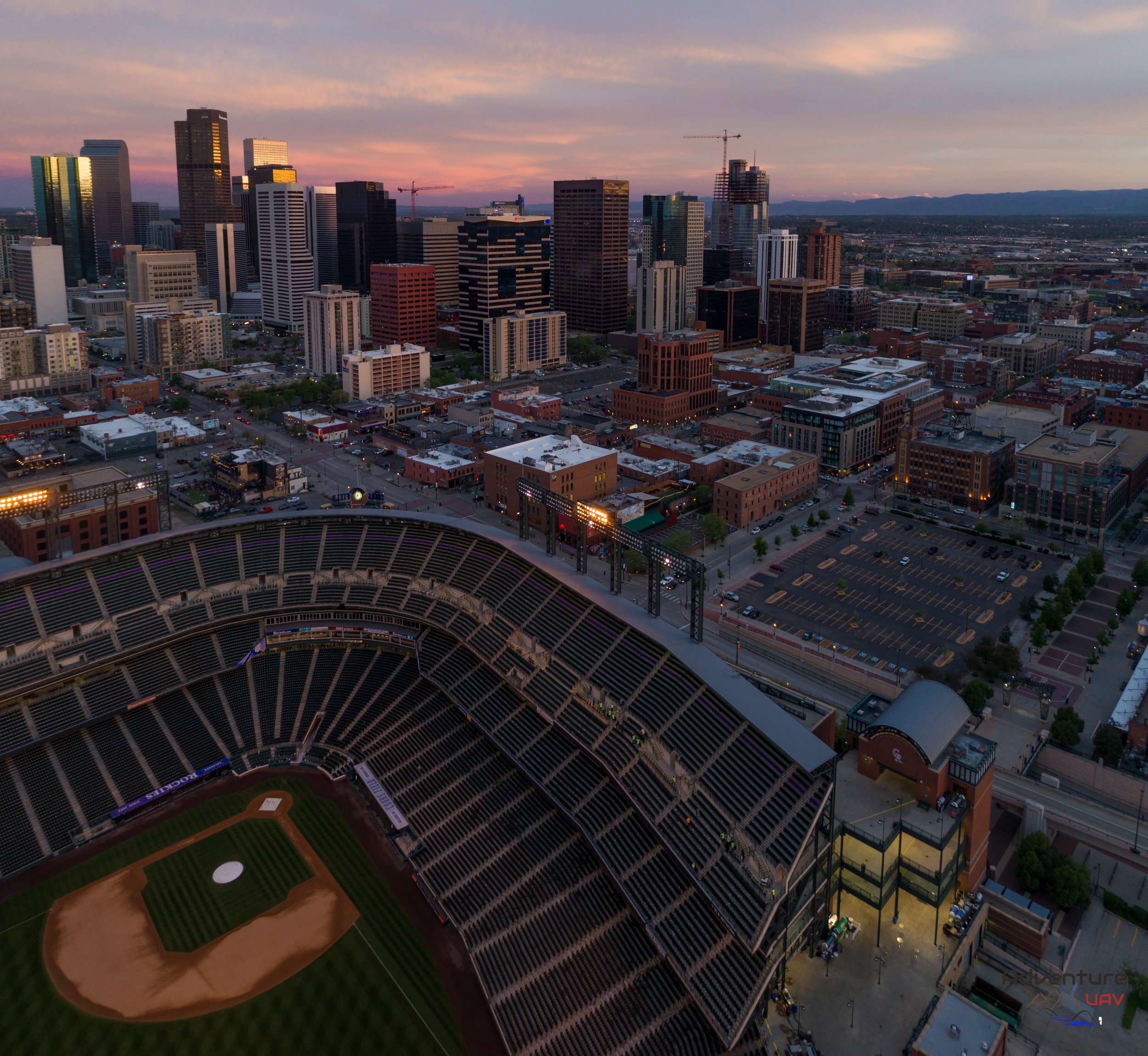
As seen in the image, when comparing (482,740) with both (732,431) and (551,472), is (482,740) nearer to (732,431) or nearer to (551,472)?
(551,472)

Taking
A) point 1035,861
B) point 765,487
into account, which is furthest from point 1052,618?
point 765,487

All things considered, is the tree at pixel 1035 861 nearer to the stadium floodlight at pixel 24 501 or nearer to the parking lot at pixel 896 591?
the parking lot at pixel 896 591

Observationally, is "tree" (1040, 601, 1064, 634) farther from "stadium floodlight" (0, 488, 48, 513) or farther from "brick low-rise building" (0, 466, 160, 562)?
"stadium floodlight" (0, 488, 48, 513)

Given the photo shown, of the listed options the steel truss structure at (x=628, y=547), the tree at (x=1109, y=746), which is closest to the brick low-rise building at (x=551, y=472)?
the steel truss structure at (x=628, y=547)

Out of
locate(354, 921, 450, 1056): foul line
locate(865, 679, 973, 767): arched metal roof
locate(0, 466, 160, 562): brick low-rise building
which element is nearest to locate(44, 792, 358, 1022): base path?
locate(354, 921, 450, 1056): foul line

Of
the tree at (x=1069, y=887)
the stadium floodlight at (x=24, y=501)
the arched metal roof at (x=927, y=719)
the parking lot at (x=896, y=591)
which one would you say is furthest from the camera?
the parking lot at (x=896, y=591)

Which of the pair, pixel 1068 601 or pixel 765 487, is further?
pixel 765 487
